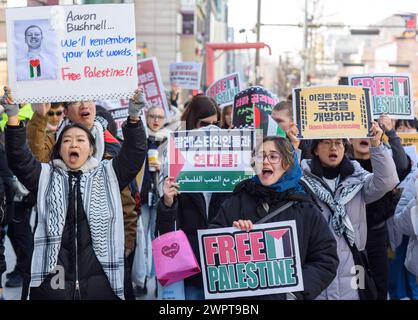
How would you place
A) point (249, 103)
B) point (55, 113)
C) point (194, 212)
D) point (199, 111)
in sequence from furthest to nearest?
point (55, 113)
point (249, 103)
point (199, 111)
point (194, 212)

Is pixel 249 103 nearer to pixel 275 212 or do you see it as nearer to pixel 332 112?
pixel 332 112

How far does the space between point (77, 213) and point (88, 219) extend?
0.07 meters

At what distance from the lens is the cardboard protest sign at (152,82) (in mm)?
8859

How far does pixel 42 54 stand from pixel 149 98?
4082 millimetres

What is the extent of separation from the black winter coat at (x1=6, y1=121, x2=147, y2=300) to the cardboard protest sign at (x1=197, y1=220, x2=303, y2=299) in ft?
2.30

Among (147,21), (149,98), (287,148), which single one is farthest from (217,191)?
(147,21)

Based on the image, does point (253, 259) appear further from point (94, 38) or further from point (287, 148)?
point (94, 38)

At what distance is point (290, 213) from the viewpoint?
423cm

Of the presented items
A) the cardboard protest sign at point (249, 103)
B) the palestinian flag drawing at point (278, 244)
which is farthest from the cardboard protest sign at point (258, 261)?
the cardboard protest sign at point (249, 103)

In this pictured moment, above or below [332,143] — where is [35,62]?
above

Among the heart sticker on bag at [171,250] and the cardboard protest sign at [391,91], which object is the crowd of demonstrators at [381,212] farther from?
the heart sticker on bag at [171,250]

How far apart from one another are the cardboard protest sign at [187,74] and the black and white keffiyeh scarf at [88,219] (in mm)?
9684

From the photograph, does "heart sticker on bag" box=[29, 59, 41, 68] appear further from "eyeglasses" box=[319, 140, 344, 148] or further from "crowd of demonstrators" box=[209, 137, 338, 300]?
"eyeglasses" box=[319, 140, 344, 148]

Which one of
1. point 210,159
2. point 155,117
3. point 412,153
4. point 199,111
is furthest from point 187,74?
point 210,159
